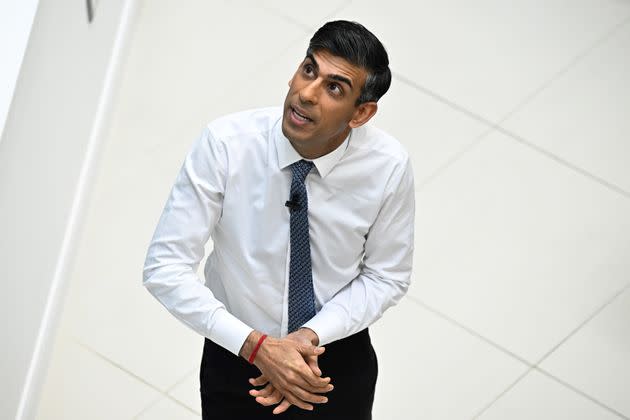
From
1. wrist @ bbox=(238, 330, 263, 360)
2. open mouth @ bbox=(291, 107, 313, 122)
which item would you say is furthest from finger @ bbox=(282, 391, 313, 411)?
open mouth @ bbox=(291, 107, 313, 122)

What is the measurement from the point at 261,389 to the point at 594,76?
2441 mm

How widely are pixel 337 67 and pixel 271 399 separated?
62 cm

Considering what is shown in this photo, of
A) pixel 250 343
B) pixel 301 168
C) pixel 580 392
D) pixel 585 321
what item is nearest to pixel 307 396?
pixel 250 343

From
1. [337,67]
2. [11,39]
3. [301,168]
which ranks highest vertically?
[337,67]

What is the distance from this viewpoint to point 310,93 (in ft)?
7.07

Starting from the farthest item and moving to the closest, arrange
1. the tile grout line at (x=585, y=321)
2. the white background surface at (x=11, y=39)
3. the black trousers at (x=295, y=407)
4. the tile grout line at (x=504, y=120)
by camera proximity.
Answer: the tile grout line at (x=504, y=120)
the tile grout line at (x=585, y=321)
the black trousers at (x=295, y=407)
the white background surface at (x=11, y=39)

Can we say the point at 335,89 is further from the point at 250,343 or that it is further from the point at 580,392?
the point at 580,392

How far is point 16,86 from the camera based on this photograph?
197 centimetres

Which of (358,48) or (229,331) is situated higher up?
(358,48)

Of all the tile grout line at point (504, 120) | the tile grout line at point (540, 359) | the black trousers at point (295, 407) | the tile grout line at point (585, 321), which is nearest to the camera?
the black trousers at point (295, 407)

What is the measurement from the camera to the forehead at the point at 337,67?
2.17 metres

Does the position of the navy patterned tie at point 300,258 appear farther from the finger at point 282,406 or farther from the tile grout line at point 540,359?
the tile grout line at point 540,359

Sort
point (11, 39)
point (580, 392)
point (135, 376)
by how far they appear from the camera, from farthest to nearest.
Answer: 1. point (580, 392)
2. point (135, 376)
3. point (11, 39)

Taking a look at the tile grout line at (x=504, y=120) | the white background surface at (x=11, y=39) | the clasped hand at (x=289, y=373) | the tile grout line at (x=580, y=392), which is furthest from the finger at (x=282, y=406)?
the tile grout line at (x=504, y=120)
